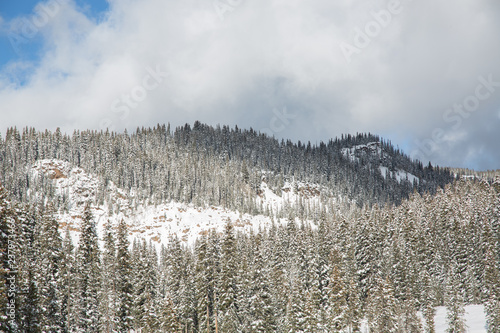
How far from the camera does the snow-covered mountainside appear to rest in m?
159

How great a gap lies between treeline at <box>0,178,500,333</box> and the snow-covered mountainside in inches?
3331

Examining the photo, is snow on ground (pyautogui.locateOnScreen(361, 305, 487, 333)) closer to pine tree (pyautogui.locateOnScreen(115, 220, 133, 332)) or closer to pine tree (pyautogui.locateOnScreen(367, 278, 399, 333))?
pine tree (pyautogui.locateOnScreen(367, 278, 399, 333))

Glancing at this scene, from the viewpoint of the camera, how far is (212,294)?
46.9 meters

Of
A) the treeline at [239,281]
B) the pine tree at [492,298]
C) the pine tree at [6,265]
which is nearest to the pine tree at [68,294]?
the treeline at [239,281]

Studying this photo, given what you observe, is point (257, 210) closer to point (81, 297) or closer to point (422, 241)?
point (422, 241)

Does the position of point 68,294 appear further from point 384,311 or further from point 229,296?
point 384,311

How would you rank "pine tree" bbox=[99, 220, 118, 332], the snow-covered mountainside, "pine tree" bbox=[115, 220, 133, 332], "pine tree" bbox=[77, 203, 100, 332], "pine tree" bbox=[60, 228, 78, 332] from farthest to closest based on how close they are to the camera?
the snow-covered mountainside < "pine tree" bbox=[99, 220, 118, 332] < "pine tree" bbox=[115, 220, 133, 332] < "pine tree" bbox=[77, 203, 100, 332] < "pine tree" bbox=[60, 228, 78, 332]

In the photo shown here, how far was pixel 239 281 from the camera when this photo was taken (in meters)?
45.3

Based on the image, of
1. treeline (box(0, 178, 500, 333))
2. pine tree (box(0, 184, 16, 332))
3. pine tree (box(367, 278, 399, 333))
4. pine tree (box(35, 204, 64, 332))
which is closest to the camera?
pine tree (box(0, 184, 16, 332))

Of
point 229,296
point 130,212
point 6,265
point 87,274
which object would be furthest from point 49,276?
point 130,212

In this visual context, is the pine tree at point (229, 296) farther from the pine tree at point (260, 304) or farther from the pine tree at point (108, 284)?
the pine tree at point (108, 284)

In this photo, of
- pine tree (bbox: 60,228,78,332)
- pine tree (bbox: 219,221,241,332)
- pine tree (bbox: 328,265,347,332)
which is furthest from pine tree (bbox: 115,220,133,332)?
pine tree (bbox: 328,265,347,332)

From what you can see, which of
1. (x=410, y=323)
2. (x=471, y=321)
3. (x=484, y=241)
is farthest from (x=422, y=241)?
(x=410, y=323)

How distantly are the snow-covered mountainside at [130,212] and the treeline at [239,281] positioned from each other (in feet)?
278
